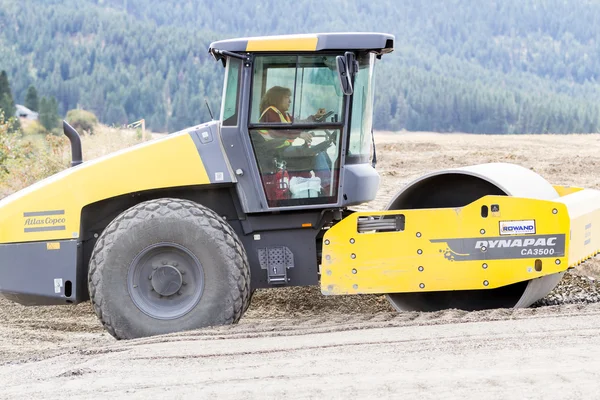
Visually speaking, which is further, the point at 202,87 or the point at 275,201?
the point at 202,87

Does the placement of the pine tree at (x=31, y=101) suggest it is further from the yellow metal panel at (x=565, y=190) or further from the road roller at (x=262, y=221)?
the yellow metal panel at (x=565, y=190)

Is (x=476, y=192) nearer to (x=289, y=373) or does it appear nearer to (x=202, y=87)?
(x=289, y=373)

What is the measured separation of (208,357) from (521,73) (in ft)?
185

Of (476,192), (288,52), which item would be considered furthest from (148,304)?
(476,192)

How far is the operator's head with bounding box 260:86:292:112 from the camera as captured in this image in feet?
21.0

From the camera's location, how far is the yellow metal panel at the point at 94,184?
21.2 feet

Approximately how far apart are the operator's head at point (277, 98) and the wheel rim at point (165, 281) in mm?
1187

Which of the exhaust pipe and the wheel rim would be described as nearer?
the wheel rim

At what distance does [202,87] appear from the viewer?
5981 centimetres

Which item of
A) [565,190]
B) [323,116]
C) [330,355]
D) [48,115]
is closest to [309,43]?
[323,116]

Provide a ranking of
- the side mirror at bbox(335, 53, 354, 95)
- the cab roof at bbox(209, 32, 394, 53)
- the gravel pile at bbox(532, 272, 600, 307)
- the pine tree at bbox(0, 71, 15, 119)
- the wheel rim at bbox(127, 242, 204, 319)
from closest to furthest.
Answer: the side mirror at bbox(335, 53, 354, 95) → the cab roof at bbox(209, 32, 394, 53) → the wheel rim at bbox(127, 242, 204, 319) → the gravel pile at bbox(532, 272, 600, 307) → the pine tree at bbox(0, 71, 15, 119)

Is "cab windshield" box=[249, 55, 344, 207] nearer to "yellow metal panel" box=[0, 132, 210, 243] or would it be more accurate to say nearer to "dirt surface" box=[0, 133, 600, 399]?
"yellow metal panel" box=[0, 132, 210, 243]

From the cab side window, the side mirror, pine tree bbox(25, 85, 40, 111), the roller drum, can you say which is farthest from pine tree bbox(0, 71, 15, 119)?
the side mirror

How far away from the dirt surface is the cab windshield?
1028 mm
